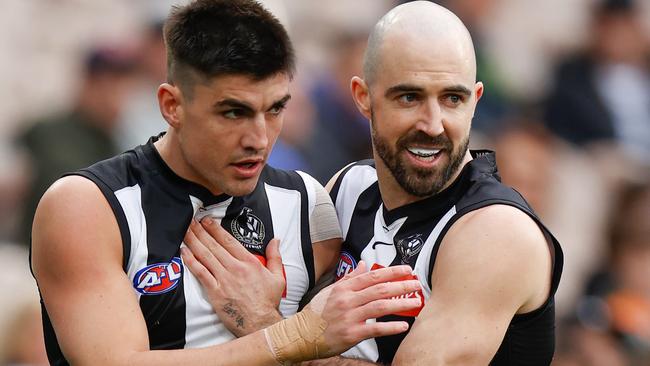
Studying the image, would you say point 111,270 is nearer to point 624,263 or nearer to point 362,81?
point 362,81

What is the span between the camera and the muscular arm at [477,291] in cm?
471

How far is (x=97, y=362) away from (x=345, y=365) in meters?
0.97

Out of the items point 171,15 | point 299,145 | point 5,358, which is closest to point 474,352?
point 171,15

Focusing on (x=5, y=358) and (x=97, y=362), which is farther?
(x=5, y=358)

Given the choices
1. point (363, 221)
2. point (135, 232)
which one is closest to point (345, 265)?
point (363, 221)

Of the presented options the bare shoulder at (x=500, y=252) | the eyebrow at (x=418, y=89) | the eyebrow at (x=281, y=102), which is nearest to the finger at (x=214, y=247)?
the eyebrow at (x=281, y=102)

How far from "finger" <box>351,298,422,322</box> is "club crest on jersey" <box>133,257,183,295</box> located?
2.52 feet

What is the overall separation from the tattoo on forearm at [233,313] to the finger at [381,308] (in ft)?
1.84

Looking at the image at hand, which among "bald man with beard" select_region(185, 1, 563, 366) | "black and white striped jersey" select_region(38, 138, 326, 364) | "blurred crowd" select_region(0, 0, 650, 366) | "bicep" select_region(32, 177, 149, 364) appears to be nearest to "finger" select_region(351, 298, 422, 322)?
"bald man with beard" select_region(185, 1, 563, 366)

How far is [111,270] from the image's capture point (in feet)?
15.5

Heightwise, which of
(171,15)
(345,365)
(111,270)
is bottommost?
(345,365)

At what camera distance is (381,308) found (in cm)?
461

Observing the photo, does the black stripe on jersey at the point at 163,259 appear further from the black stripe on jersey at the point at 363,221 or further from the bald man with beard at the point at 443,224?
the black stripe on jersey at the point at 363,221

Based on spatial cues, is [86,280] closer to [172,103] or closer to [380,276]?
[172,103]
